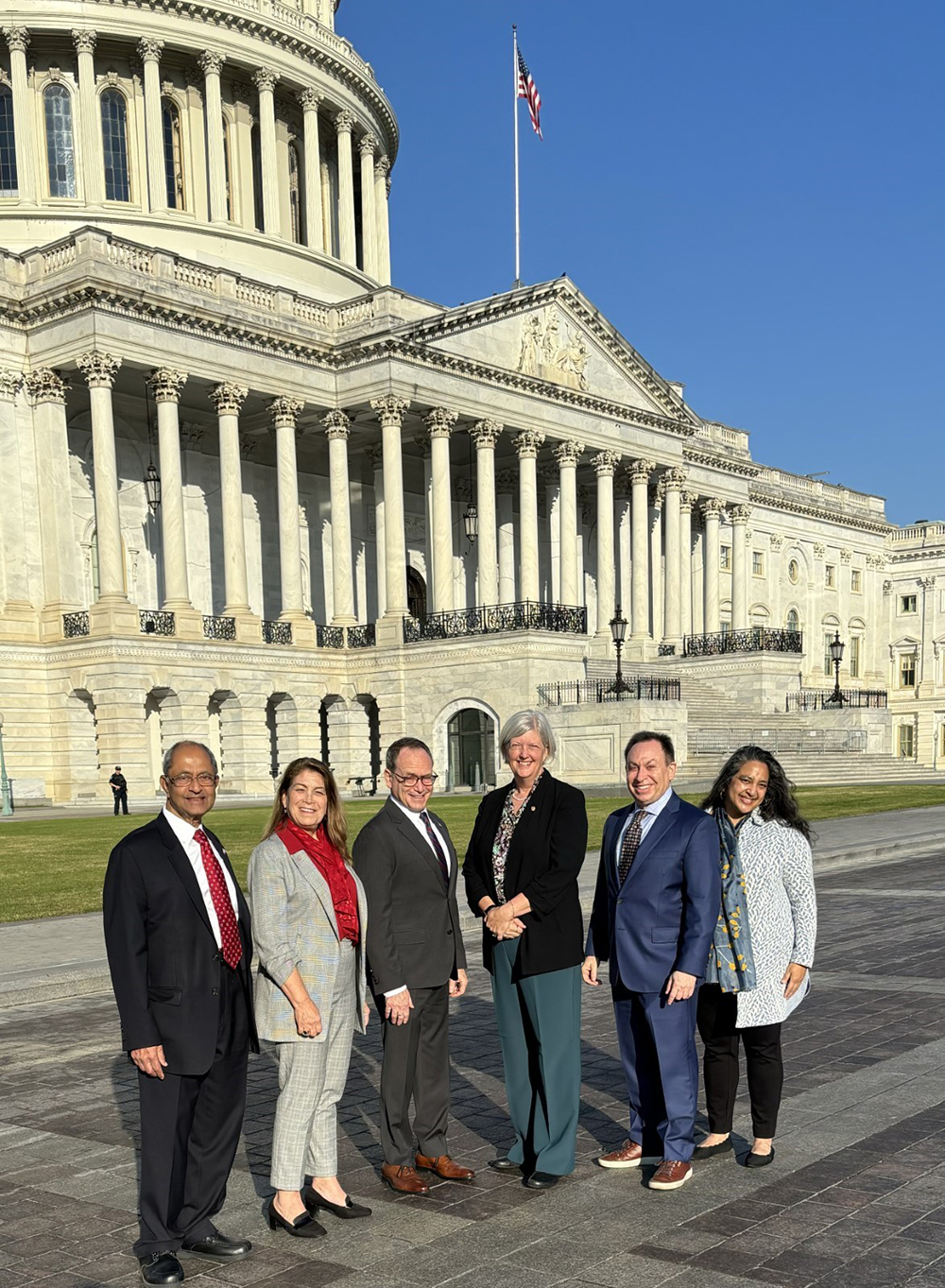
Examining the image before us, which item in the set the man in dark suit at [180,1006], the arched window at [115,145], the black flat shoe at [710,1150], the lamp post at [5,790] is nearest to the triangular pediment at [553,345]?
the arched window at [115,145]

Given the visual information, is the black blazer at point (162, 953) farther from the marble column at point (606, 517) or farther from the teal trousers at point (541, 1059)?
the marble column at point (606, 517)

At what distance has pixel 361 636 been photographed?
4941cm

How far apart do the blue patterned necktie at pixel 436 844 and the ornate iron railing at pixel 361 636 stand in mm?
42640

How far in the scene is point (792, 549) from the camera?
7938cm

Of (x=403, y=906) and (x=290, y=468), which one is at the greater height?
(x=290, y=468)

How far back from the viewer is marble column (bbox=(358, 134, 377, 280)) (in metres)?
65.6

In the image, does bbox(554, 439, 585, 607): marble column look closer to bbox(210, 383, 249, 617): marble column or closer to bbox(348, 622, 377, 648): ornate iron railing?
bbox(348, 622, 377, 648): ornate iron railing

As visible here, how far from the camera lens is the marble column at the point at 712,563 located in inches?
2549

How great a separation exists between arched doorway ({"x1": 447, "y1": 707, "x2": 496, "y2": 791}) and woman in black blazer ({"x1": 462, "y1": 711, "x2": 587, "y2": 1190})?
Result: 39.3 metres

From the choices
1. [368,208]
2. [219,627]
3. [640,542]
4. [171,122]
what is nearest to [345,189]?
[368,208]

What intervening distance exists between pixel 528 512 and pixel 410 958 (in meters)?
46.5

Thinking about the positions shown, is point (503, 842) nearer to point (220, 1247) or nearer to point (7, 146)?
point (220, 1247)

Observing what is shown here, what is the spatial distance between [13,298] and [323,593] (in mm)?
17429

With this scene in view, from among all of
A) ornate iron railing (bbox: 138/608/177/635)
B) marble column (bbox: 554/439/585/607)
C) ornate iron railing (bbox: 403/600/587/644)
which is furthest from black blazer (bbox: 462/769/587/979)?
marble column (bbox: 554/439/585/607)
